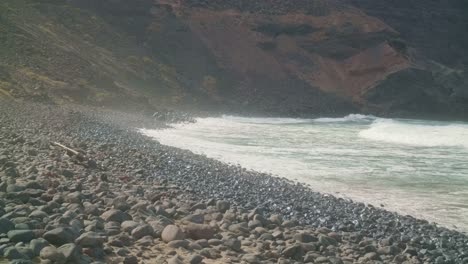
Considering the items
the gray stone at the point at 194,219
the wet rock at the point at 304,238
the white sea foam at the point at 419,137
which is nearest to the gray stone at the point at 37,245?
the gray stone at the point at 194,219

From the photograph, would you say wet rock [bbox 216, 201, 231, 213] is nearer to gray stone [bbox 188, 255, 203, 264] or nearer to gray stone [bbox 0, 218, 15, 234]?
gray stone [bbox 188, 255, 203, 264]

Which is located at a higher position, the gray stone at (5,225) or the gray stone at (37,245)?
the gray stone at (5,225)

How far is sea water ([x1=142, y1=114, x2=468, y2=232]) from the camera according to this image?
11797mm

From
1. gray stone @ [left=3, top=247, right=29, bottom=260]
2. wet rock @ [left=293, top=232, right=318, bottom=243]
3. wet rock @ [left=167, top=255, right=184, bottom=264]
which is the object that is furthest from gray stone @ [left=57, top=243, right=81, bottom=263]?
wet rock @ [left=293, top=232, right=318, bottom=243]

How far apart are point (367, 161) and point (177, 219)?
11549 millimetres

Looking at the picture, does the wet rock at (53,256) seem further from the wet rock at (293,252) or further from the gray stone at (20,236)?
the wet rock at (293,252)

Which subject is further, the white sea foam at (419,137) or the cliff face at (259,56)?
the cliff face at (259,56)

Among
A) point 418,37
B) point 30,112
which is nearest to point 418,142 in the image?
point 30,112

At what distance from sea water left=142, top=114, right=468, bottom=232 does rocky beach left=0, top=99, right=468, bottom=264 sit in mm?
1286

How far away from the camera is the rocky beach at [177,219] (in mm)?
5867

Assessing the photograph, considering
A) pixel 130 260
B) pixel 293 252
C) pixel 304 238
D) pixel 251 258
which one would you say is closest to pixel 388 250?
pixel 304 238

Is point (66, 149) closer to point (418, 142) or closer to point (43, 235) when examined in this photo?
point (43, 235)

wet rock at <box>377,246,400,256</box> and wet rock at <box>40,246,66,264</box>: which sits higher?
wet rock at <box>40,246,66,264</box>

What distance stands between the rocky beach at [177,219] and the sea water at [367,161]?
1.29m
